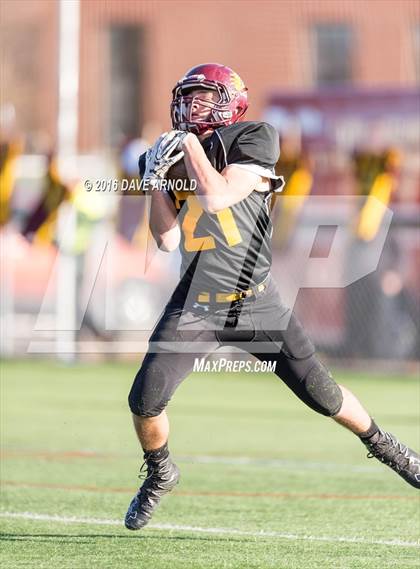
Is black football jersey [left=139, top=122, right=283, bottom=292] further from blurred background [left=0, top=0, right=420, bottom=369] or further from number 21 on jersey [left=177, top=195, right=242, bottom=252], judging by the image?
blurred background [left=0, top=0, right=420, bottom=369]

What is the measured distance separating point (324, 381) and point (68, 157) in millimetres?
13175

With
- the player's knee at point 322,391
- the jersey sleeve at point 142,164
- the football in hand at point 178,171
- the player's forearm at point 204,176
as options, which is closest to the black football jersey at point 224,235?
the jersey sleeve at point 142,164

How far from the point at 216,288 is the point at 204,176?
2.05 feet

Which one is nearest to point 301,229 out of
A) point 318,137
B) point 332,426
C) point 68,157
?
point 318,137

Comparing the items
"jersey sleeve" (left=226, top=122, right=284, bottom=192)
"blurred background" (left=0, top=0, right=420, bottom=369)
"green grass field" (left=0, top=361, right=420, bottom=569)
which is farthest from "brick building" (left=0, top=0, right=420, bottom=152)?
"jersey sleeve" (left=226, top=122, right=284, bottom=192)

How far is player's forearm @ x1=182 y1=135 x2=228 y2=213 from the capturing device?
5363mm

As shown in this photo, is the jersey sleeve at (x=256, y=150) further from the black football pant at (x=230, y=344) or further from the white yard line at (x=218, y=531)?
the white yard line at (x=218, y=531)

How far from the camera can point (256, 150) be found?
558cm

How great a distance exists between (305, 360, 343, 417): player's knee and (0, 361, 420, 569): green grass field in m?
0.66

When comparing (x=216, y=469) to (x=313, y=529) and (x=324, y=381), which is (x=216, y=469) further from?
(x=324, y=381)

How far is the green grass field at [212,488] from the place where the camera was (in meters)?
5.87

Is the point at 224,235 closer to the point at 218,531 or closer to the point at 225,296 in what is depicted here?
the point at 225,296

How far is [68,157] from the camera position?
18562 millimetres

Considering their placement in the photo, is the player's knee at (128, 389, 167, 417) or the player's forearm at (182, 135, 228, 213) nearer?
the player's forearm at (182, 135, 228, 213)
